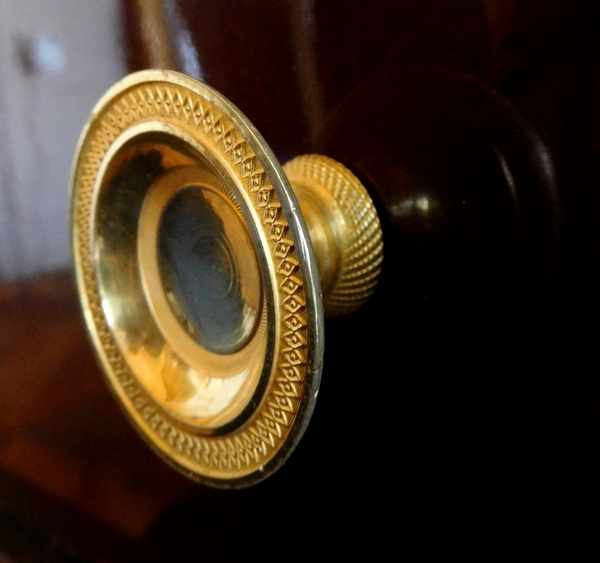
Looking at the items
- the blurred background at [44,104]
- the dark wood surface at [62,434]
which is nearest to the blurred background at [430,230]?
the blurred background at [44,104]

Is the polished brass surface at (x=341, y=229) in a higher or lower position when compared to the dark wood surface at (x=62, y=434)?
higher

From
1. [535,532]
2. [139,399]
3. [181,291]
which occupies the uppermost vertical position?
[181,291]

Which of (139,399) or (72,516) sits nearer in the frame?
(139,399)

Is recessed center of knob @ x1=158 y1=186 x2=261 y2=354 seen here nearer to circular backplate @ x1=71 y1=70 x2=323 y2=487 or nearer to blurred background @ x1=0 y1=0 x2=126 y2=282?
circular backplate @ x1=71 y1=70 x2=323 y2=487

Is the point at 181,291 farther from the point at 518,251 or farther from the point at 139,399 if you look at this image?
the point at 518,251

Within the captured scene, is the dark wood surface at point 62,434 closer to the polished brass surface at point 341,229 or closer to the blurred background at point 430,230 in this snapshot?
the blurred background at point 430,230

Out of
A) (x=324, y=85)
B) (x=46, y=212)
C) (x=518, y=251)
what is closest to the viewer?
(x=518, y=251)

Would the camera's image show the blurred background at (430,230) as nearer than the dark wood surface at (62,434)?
Yes

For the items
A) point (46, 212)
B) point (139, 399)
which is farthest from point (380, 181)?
point (46, 212)
